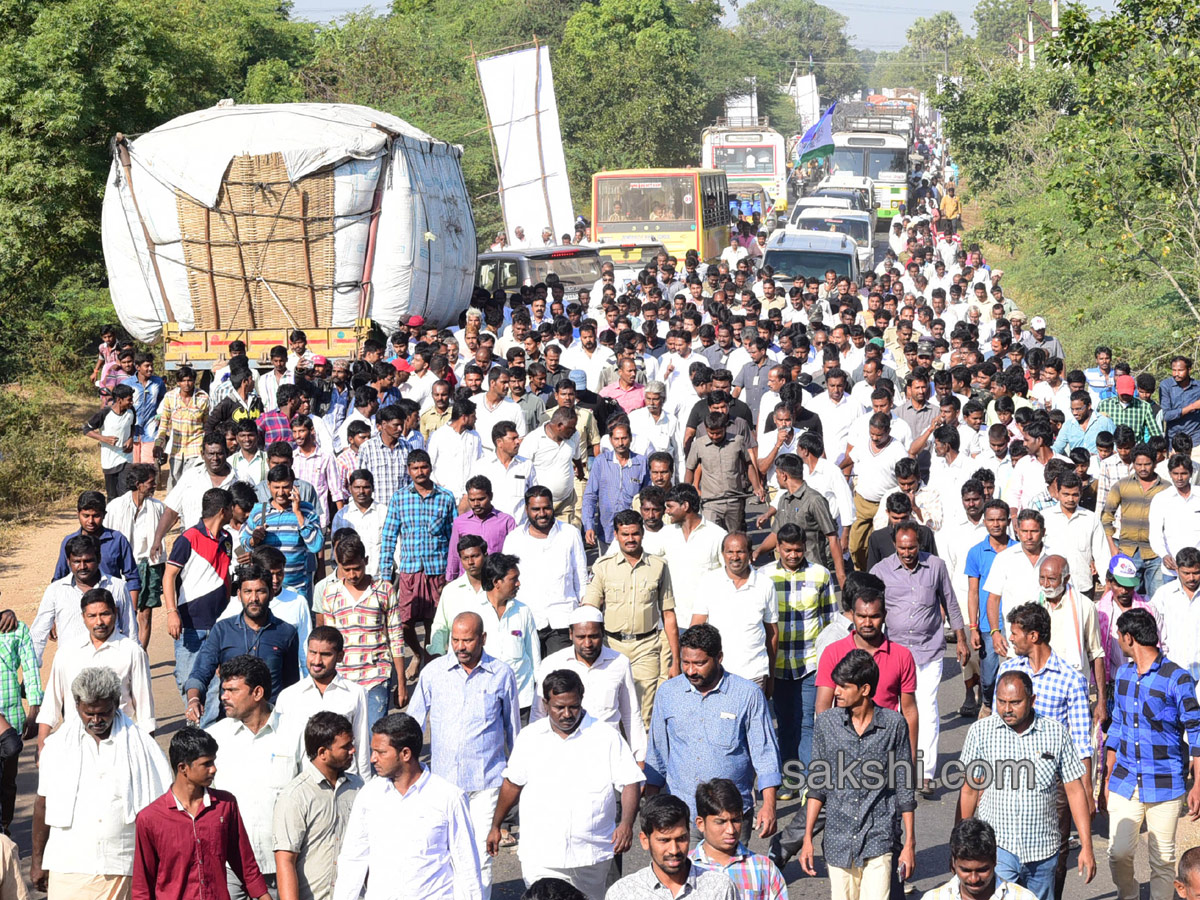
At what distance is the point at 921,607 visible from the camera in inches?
329

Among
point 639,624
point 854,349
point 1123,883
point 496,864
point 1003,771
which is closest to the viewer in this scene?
point 1003,771

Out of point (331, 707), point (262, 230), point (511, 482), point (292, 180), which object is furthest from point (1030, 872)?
point (262, 230)

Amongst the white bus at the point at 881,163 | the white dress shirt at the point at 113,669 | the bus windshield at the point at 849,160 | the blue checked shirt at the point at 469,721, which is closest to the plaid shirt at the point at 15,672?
the white dress shirt at the point at 113,669

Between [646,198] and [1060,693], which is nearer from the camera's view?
[1060,693]

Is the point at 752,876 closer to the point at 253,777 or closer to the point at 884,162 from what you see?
the point at 253,777

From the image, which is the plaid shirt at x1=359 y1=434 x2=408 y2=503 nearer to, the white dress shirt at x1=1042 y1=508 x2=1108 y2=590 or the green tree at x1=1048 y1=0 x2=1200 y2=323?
the white dress shirt at x1=1042 y1=508 x2=1108 y2=590

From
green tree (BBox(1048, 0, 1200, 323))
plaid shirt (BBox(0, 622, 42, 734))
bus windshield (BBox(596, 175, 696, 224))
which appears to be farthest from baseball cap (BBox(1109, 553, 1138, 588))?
bus windshield (BBox(596, 175, 696, 224))

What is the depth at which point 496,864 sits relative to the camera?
7688mm

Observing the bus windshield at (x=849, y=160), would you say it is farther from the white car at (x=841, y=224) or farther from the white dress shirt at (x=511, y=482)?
the white dress shirt at (x=511, y=482)

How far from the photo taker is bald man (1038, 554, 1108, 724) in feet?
25.9

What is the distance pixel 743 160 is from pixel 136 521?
37555 millimetres

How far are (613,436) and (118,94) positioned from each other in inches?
547

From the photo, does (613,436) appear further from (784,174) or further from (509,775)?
(784,174)

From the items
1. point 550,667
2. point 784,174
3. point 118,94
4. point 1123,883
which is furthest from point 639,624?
point 784,174
